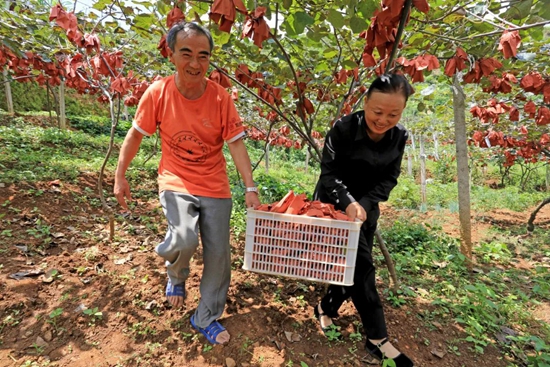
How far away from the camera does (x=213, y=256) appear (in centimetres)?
193

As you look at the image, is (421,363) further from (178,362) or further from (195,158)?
(195,158)

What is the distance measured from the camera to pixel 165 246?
186 centimetres

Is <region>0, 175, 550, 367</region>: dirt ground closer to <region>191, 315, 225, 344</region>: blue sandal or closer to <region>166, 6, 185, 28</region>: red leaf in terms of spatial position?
<region>191, 315, 225, 344</region>: blue sandal

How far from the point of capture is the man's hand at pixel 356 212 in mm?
1670

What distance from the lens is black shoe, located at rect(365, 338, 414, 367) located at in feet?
6.08

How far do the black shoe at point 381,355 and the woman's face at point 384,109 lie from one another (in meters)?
1.24

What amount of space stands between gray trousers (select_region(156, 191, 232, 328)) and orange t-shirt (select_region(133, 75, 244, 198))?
75 millimetres

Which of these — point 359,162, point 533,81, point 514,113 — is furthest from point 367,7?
point 514,113

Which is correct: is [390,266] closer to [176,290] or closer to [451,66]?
[451,66]

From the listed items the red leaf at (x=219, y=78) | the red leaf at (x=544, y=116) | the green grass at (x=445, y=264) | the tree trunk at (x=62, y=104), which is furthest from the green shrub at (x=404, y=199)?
the tree trunk at (x=62, y=104)

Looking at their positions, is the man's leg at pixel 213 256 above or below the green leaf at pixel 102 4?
below

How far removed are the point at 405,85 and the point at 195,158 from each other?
1.19m

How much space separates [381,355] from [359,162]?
1.15 metres

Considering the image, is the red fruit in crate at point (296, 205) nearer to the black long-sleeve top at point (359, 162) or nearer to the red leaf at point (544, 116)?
the black long-sleeve top at point (359, 162)
